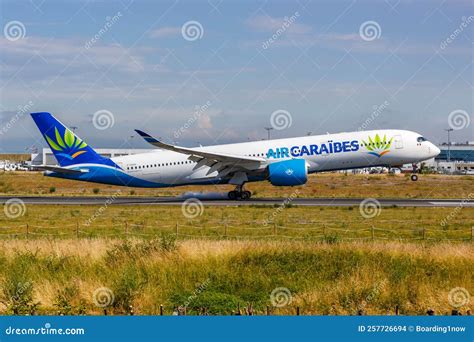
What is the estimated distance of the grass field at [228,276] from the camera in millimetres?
18156

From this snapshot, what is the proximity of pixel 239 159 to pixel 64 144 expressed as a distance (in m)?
14.2

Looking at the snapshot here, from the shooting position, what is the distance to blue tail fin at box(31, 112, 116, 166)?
53344 millimetres

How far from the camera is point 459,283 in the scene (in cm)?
2027

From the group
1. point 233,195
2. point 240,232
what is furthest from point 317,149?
point 240,232

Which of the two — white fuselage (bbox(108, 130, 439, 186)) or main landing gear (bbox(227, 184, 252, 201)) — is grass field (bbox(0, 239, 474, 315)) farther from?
main landing gear (bbox(227, 184, 252, 201))

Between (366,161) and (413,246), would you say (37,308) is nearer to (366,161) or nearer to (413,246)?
(413,246)

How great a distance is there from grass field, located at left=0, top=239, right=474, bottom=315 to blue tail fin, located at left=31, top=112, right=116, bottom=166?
27.6m

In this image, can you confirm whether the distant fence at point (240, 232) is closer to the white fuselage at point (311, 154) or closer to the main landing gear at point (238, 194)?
the white fuselage at point (311, 154)

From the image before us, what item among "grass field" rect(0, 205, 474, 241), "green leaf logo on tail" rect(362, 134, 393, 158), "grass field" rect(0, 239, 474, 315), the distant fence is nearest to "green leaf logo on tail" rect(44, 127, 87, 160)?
"grass field" rect(0, 205, 474, 241)

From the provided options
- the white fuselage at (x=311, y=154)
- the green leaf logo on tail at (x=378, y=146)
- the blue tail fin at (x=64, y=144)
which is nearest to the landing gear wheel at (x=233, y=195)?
the white fuselage at (x=311, y=154)

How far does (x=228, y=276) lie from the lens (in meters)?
20.8

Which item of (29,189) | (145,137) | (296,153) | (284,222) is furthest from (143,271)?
(29,189)

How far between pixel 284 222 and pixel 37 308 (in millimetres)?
20914

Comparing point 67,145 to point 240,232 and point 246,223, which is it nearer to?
point 246,223
